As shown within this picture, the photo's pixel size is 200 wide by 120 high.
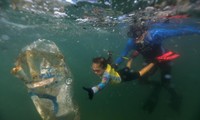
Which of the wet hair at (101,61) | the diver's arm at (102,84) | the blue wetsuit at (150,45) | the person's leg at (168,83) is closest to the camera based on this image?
the diver's arm at (102,84)

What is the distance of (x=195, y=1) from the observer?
11.8 m

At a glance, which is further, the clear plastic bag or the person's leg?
the person's leg

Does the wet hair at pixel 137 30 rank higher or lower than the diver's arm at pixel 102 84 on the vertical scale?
higher

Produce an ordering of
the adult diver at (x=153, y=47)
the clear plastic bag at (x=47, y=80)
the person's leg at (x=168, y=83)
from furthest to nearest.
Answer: the person's leg at (x=168, y=83), the adult diver at (x=153, y=47), the clear plastic bag at (x=47, y=80)

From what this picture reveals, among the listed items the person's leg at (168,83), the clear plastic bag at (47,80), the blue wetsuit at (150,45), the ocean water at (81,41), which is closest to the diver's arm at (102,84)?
the clear plastic bag at (47,80)

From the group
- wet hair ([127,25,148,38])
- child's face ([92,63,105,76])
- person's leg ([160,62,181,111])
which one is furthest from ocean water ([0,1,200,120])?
child's face ([92,63,105,76])

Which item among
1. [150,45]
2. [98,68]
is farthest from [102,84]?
[150,45]

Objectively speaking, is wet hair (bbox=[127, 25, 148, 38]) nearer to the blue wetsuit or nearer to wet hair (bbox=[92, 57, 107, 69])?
the blue wetsuit

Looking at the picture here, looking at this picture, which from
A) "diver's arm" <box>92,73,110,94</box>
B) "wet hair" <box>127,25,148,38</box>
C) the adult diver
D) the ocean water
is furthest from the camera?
the ocean water

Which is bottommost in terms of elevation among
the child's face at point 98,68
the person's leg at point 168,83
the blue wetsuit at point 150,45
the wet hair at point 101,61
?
the person's leg at point 168,83

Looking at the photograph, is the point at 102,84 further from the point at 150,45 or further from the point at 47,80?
the point at 150,45

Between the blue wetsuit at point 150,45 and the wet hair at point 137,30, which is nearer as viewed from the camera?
the blue wetsuit at point 150,45

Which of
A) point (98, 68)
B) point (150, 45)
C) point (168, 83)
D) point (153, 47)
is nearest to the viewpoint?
point (98, 68)

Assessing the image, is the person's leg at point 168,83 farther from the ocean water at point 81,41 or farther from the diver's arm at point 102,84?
the diver's arm at point 102,84
